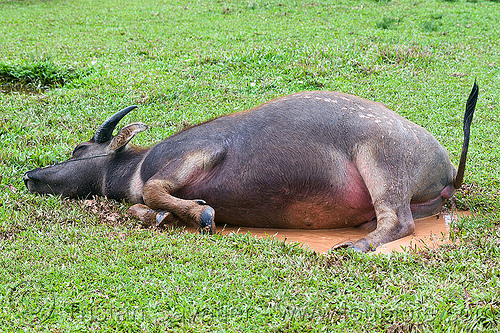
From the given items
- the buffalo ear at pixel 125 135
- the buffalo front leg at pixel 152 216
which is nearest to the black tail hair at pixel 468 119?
the buffalo front leg at pixel 152 216

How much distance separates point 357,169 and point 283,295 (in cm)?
154

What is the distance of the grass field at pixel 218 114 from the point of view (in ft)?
8.80

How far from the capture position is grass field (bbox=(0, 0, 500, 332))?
8.80ft

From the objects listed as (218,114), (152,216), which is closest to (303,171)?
(152,216)

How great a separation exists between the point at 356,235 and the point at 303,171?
2.20 feet

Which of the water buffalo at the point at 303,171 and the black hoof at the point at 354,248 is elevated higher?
the water buffalo at the point at 303,171

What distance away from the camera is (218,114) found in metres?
6.75

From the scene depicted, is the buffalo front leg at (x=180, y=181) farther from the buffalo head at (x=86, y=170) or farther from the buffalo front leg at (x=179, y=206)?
the buffalo head at (x=86, y=170)

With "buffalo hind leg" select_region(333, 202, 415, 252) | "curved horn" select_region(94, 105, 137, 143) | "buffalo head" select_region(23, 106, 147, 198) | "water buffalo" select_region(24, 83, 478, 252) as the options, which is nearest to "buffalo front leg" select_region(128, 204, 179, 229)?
"water buffalo" select_region(24, 83, 478, 252)

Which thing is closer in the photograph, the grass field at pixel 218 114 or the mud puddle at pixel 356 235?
the grass field at pixel 218 114

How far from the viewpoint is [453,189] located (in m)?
4.39

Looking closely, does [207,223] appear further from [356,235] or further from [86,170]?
[86,170]

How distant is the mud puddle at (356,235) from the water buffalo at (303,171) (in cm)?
7

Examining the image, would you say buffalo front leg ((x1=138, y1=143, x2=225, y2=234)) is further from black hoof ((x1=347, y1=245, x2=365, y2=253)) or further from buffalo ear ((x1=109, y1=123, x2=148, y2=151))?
black hoof ((x1=347, y1=245, x2=365, y2=253))
